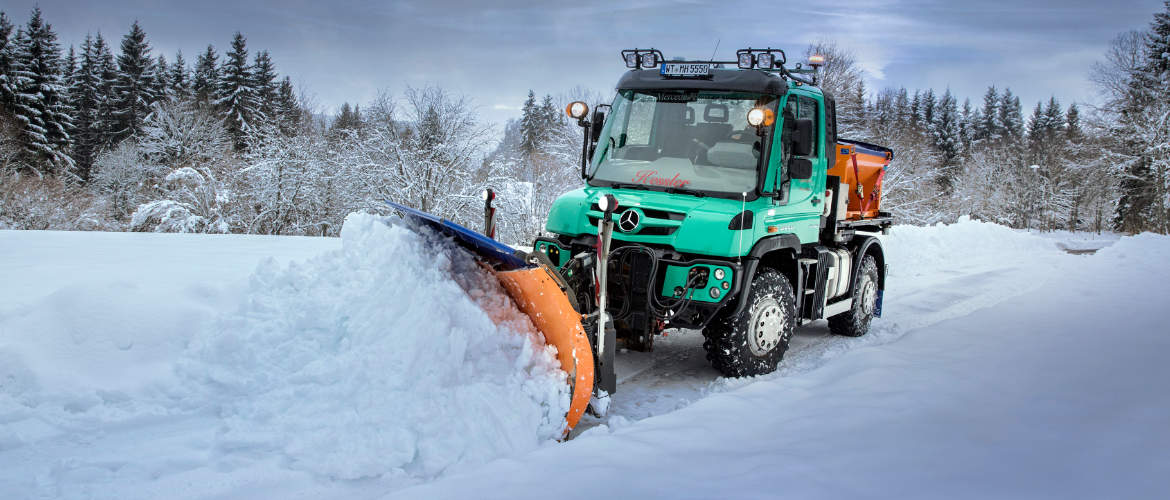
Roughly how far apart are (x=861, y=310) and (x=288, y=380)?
598cm

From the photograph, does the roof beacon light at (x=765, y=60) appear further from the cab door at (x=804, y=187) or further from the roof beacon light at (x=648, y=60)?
the roof beacon light at (x=648, y=60)

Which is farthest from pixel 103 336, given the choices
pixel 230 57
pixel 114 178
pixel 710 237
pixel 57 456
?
pixel 230 57

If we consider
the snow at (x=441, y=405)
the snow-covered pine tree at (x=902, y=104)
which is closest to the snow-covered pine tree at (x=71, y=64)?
the snow at (x=441, y=405)

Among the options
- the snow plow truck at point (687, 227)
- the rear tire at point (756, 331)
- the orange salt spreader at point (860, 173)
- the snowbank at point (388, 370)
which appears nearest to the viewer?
the snowbank at point (388, 370)

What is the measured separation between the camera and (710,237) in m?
4.93

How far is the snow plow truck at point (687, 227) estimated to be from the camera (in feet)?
14.3

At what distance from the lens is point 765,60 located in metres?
5.89

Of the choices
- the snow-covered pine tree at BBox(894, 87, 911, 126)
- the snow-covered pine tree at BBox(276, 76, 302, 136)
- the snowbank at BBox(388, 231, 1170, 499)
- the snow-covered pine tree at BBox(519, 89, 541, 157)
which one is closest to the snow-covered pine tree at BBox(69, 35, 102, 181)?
the snow-covered pine tree at BBox(276, 76, 302, 136)

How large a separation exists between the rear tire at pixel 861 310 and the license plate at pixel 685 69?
10.5ft

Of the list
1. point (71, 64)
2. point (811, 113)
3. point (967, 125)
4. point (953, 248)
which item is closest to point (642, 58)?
point (811, 113)

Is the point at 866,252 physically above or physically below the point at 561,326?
above

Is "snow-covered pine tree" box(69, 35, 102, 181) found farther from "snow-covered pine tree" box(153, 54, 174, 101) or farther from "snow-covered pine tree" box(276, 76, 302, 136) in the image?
"snow-covered pine tree" box(276, 76, 302, 136)

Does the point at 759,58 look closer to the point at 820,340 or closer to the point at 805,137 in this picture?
the point at 805,137

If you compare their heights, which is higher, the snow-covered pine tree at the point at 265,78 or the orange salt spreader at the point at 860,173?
the snow-covered pine tree at the point at 265,78
